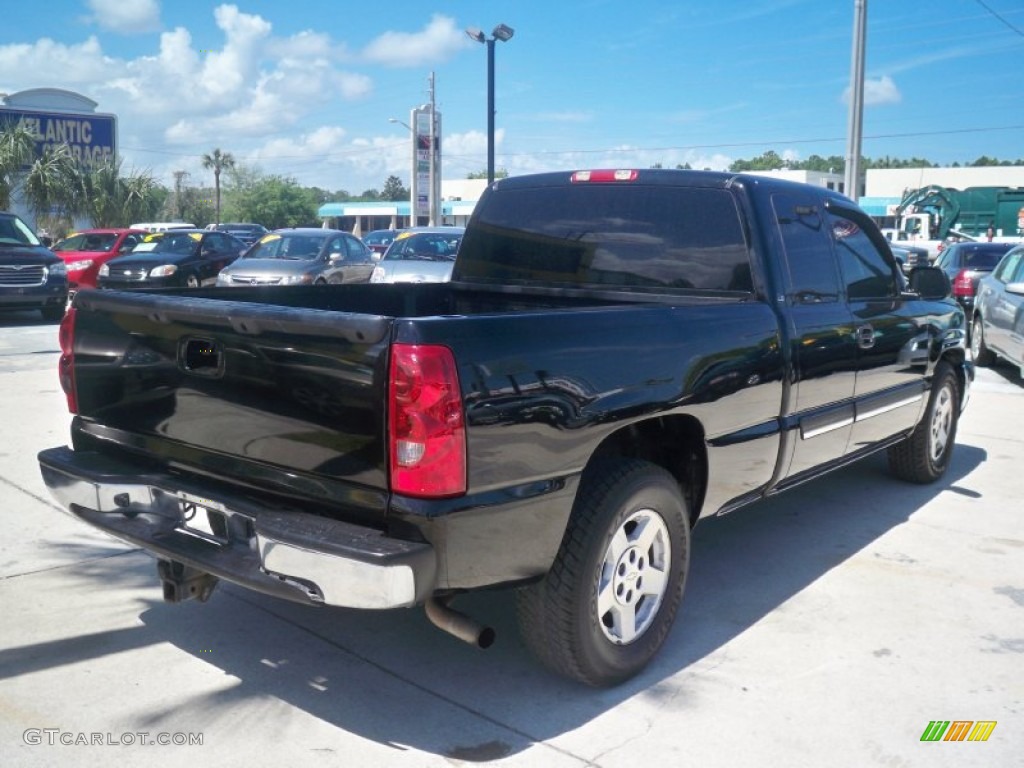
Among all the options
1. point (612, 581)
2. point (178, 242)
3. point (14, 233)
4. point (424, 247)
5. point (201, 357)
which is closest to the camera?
point (201, 357)

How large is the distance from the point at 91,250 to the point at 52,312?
491 centimetres

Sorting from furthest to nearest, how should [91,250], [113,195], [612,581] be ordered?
[113,195]
[91,250]
[612,581]

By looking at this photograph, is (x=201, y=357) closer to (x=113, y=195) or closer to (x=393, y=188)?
(x=113, y=195)

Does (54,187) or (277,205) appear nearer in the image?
(54,187)

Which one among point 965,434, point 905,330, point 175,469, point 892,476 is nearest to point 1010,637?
point 905,330

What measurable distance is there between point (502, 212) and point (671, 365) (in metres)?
1.82

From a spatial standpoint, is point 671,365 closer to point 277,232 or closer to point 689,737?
point 689,737

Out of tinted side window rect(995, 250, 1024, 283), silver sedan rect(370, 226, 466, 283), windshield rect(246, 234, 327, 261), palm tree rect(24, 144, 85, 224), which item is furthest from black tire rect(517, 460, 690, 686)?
palm tree rect(24, 144, 85, 224)

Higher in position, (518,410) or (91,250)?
(91,250)

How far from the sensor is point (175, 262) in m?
18.8

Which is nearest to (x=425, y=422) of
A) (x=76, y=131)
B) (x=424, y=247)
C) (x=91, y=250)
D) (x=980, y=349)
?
(x=980, y=349)

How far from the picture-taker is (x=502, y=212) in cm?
520

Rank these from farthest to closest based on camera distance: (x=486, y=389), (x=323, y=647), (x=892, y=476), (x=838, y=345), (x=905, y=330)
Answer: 1. (x=892, y=476)
2. (x=905, y=330)
3. (x=838, y=345)
4. (x=323, y=647)
5. (x=486, y=389)

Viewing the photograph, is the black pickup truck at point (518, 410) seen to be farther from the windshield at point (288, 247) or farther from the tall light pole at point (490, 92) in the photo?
the tall light pole at point (490, 92)
